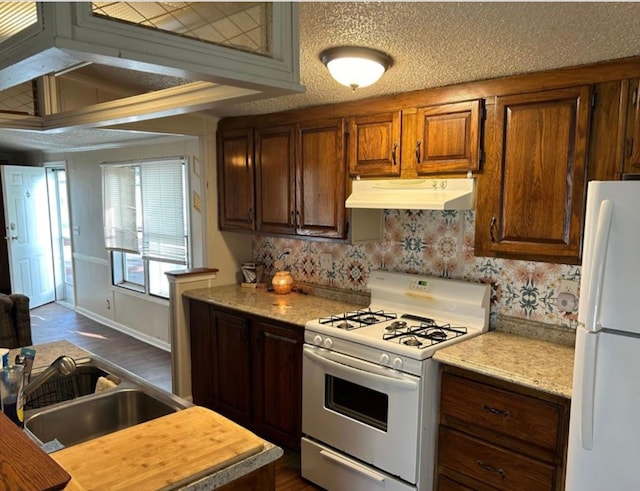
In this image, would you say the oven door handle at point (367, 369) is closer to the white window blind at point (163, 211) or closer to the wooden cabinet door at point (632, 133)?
the wooden cabinet door at point (632, 133)

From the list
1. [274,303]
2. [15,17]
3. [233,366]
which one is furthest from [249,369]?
[15,17]

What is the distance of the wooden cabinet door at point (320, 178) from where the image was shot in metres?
2.92

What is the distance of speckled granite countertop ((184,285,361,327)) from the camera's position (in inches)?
115

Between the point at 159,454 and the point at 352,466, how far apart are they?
1.44 m

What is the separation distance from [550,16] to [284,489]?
8.46 ft

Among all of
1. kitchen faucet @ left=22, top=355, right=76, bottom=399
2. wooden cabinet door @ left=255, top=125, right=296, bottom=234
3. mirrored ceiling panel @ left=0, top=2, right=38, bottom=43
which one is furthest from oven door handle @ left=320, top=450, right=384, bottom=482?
mirrored ceiling panel @ left=0, top=2, right=38, bottom=43

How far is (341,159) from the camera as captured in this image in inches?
114

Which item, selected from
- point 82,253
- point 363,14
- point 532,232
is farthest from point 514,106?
point 82,253

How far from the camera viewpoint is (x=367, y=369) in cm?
234

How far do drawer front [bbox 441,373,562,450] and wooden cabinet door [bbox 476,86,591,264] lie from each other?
2.09ft

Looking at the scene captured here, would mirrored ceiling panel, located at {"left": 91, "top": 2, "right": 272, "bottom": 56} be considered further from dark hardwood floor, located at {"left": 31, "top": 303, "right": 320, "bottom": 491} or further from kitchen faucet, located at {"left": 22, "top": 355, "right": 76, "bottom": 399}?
dark hardwood floor, located at {"left": 31, "top": 303, "right": 320, "bottom": 491}

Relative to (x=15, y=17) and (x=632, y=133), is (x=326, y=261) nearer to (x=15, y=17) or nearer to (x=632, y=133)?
(x=632, y=133)

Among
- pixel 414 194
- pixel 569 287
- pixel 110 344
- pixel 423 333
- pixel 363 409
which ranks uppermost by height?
pixel 414 194

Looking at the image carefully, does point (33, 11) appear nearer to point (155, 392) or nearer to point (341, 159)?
point (155, 392)
